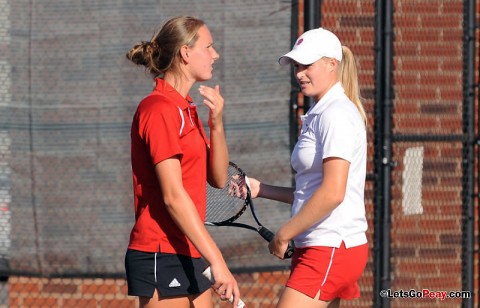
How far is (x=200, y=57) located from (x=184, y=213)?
582 millimetres

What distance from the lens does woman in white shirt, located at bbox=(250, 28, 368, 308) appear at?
3494mm

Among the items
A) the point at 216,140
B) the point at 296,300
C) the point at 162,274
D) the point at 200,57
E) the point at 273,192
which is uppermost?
the point at 200,57

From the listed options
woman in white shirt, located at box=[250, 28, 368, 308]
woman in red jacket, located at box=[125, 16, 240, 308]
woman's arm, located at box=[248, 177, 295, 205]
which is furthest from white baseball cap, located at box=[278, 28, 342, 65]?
woman's arm, located at box=[248, 177, 295, 205]

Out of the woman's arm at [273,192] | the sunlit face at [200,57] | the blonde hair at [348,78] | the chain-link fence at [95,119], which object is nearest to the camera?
the sunlit face at [200,57]

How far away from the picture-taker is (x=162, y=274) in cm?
342

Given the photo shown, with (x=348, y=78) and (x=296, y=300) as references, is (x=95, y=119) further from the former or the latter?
(x=296, y=300)

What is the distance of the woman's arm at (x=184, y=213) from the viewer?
3293mm

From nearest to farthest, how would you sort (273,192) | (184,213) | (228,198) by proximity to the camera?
(184,213), (273,192), (228,198)

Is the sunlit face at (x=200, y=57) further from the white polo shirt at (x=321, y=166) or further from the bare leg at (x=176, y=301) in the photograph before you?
the bare leg at (x=176, y=301)

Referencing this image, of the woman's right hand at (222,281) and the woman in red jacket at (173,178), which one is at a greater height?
the woman in red jacket at (173,178)

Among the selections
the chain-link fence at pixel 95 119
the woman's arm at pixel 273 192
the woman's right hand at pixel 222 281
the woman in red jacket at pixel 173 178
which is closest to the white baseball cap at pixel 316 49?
the woman in red jacket at pixel 173 178

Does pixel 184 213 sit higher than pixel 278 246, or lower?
higher

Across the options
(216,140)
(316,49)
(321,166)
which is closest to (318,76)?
(316,49)

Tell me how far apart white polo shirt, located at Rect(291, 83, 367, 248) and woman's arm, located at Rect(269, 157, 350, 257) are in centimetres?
5
